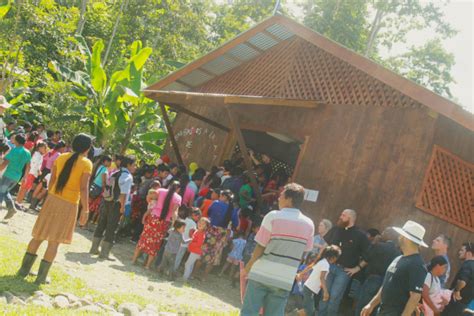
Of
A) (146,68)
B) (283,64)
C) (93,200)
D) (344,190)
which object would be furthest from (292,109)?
(146,68)

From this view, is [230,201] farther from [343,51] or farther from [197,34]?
[197,34]

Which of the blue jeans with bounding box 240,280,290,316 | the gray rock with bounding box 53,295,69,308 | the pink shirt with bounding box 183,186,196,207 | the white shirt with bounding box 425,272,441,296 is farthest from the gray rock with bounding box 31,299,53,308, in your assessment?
the pink shirt with bounding box 183,186,196,207

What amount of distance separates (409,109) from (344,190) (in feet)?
6.25

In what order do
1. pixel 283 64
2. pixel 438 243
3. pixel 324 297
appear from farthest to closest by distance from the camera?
pixel 283 64 < pixel 438 243 < pixel 324 297

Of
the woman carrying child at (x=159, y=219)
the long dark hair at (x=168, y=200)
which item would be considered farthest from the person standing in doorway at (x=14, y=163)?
the long dark hair at (x=168, y=200)

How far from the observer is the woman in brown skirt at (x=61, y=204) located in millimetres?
5973

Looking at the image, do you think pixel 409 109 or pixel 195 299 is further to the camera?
pixel 409 109

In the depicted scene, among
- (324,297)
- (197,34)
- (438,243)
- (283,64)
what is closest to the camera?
(324,297)

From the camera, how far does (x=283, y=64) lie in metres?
12.6

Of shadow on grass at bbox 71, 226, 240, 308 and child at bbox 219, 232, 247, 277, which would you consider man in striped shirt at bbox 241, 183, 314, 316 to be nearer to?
shadow on grass at bbox 71, 226, 240, 308

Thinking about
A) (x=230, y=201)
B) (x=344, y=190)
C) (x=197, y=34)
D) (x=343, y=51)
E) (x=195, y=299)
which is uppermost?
(x=197, y=34)

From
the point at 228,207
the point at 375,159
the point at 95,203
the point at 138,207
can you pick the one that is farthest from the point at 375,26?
the point at 228,207

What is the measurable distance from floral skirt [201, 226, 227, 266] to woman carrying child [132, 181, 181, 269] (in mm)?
797

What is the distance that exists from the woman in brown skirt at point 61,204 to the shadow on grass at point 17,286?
143 millimetres
